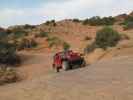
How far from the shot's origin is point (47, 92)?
2111cm

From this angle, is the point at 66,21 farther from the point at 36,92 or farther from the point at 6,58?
the point at 36,92

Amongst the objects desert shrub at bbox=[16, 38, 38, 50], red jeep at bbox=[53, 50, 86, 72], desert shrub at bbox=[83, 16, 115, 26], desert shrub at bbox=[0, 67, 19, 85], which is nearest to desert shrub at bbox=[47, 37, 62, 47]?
desert shrub at bbox=[16, 38, 38, 50]

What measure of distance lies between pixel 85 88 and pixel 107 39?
27139mm

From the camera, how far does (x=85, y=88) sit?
69.2 ft

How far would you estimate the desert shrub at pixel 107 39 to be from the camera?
46594 mm

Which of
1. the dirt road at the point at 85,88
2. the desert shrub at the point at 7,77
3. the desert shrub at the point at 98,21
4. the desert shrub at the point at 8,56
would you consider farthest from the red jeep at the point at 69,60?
the desert shrub at the point at 98,21

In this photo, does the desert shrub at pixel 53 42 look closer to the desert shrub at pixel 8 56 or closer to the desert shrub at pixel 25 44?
the desert shrub at pixel 25 44

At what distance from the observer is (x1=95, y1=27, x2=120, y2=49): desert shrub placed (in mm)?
46594

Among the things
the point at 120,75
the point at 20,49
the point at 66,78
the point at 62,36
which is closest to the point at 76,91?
the point at 120,75

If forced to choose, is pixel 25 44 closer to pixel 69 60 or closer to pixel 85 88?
pixel 69 60

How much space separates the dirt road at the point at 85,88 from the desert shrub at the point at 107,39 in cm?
1934

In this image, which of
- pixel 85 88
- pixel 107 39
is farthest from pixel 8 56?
pixel 85 88

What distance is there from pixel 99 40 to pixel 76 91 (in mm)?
27838

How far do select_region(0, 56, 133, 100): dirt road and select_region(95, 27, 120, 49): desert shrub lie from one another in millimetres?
19339
